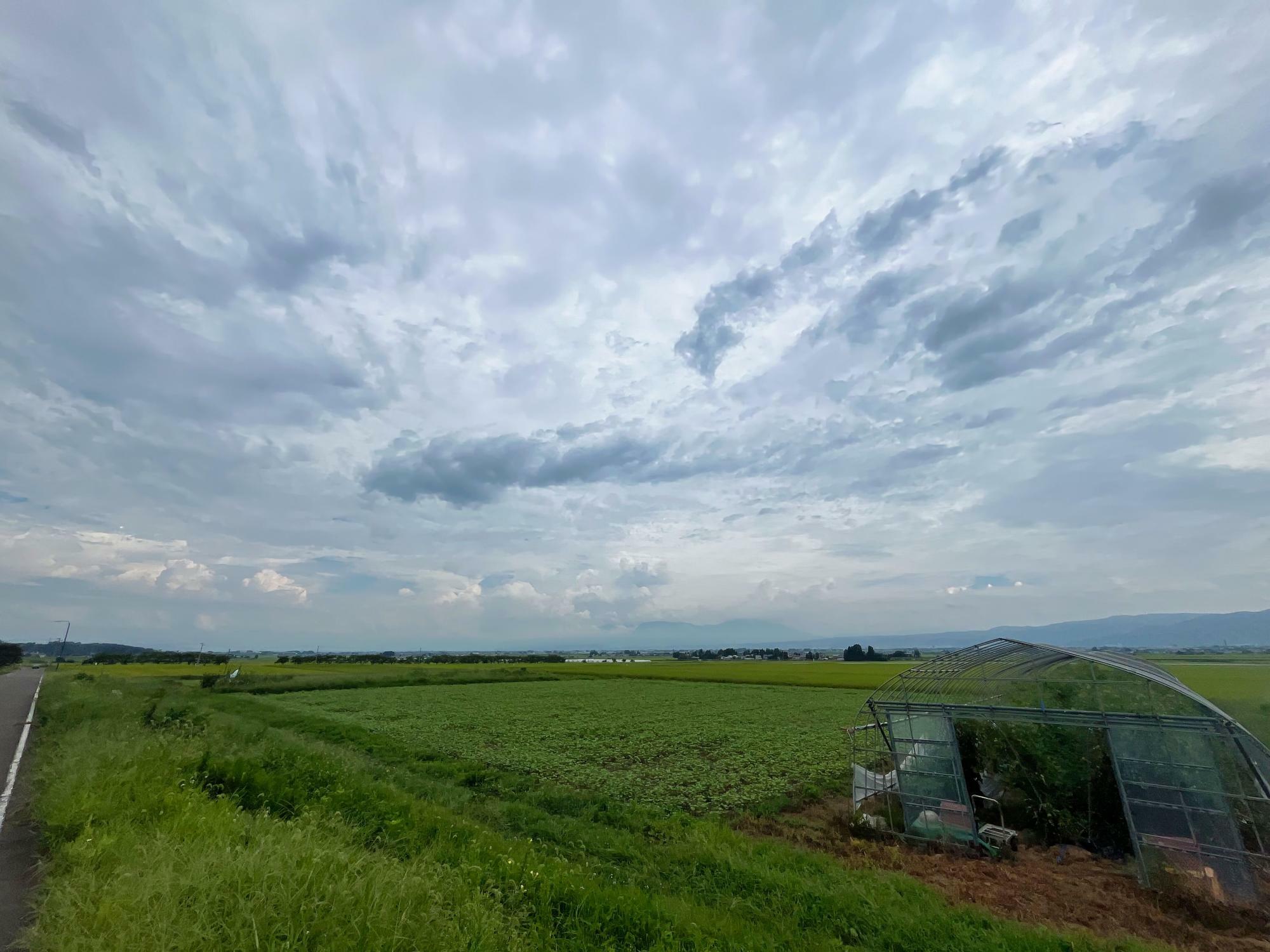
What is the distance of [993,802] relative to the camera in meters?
13.6

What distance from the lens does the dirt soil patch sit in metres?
9.12

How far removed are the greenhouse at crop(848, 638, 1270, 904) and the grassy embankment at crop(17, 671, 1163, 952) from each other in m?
3.20

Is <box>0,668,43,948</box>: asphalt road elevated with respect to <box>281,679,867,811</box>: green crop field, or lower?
elevated

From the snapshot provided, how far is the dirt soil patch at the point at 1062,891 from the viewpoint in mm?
9125

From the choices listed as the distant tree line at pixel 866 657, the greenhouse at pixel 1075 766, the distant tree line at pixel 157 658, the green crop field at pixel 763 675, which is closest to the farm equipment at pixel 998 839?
the greenhouse at pixel 1075 766

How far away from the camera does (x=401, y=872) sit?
6789 mm

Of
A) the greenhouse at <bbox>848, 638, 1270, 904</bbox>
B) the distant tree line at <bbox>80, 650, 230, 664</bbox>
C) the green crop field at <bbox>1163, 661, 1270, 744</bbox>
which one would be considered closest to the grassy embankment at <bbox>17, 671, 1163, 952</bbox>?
the greenhouse at <bbox>848, 638, 1270, 904</bbox>

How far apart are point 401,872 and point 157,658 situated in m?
116

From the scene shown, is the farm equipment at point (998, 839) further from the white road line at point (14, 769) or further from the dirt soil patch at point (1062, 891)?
the white road line at point (14, 769)

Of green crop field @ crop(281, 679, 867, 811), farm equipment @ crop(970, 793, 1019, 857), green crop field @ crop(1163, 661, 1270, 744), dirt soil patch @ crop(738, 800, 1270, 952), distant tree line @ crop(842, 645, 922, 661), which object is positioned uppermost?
distant tree line @ crop(842, 645, 922, 661)

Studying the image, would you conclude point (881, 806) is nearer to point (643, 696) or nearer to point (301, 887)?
point (301, 887)

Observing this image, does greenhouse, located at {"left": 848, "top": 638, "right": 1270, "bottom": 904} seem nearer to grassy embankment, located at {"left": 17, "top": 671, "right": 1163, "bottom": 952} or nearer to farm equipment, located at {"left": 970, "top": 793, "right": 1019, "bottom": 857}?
farm equipment, located at {"left": 970, "top": 793, "right": 1019, "bottom": 857}

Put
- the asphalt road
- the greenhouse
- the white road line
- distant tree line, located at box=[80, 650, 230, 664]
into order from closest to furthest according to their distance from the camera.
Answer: the asphalt road → the greenhouse → the white road line → distant tree line, located at box=[80, 650, 230, 664]

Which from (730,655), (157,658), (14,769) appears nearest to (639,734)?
(14,769)
